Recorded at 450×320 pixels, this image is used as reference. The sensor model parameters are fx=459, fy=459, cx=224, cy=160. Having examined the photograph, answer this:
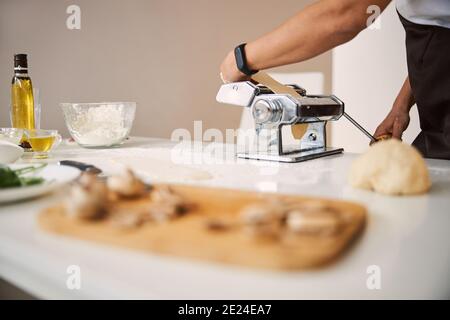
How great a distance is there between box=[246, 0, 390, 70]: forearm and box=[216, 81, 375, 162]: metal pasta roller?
92mm

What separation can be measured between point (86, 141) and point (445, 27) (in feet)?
3.44

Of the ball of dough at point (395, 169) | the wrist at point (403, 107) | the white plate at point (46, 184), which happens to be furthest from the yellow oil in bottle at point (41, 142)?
the wrist at point (403, 107)

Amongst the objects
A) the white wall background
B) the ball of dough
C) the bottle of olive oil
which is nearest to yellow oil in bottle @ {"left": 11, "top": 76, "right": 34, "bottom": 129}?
the bottle of olive oil

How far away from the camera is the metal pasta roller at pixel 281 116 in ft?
3.58

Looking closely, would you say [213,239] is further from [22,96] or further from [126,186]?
[22,96]

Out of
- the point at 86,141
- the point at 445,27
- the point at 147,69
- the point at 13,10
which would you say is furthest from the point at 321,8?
the point at 13,10

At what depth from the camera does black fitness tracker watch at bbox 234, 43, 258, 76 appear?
3.95 feet

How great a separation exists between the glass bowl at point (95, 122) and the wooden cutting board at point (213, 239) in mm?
790

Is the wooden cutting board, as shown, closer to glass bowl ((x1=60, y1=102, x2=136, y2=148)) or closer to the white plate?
the white plate

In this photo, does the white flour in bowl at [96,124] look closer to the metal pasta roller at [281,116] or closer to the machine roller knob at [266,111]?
the metal pasta roller at [281,116]

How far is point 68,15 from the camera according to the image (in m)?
3.41

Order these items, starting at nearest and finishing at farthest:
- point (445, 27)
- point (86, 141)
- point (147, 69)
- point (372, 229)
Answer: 1. point (372, 229)
2. point (445, 27)
3. point (86, 141)
4. point (147, 69)

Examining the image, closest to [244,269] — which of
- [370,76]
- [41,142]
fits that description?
[41,142]
